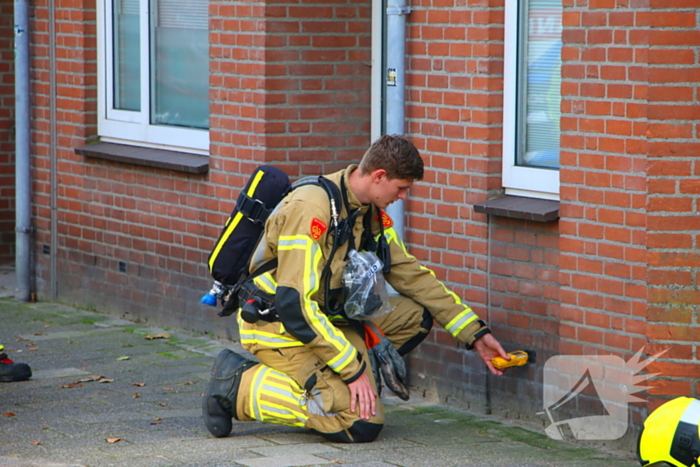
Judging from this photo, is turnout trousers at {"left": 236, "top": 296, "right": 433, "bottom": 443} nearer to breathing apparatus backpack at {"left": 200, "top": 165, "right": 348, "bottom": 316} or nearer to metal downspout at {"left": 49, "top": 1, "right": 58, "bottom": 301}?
breathing apparatus backpack at {"left": 200, "top": 165, "right": 348, "bottom": 316}

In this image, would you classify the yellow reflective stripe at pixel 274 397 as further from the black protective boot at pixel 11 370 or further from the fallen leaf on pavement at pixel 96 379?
the black protective boot at pixel 11 370

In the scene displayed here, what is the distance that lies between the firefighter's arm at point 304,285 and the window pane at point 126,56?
4.07m

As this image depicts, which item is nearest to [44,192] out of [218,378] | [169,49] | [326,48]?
[169,49]

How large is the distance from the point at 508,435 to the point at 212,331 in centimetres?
290

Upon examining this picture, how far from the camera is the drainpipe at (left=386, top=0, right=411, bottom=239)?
21.0ft

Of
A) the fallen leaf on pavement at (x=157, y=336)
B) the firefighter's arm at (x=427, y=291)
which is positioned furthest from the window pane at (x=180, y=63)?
the firefighter's arm at (x=427, y=291)

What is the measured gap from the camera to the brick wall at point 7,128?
10.7 m

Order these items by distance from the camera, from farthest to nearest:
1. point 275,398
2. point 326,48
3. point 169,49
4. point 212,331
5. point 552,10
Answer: point 169,49, point 212,331, point 326,48, point 552,10, point 275,398

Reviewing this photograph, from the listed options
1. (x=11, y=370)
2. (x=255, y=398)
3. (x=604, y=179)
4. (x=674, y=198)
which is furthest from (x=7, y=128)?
(x=674, y=198)

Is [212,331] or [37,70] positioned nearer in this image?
[212,331]

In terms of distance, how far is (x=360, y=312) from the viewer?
555 centimetres

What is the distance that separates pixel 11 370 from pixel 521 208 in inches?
126

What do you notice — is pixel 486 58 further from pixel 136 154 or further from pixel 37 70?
pixel 37 70

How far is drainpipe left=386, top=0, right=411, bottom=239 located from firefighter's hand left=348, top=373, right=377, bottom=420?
125 centimetres
